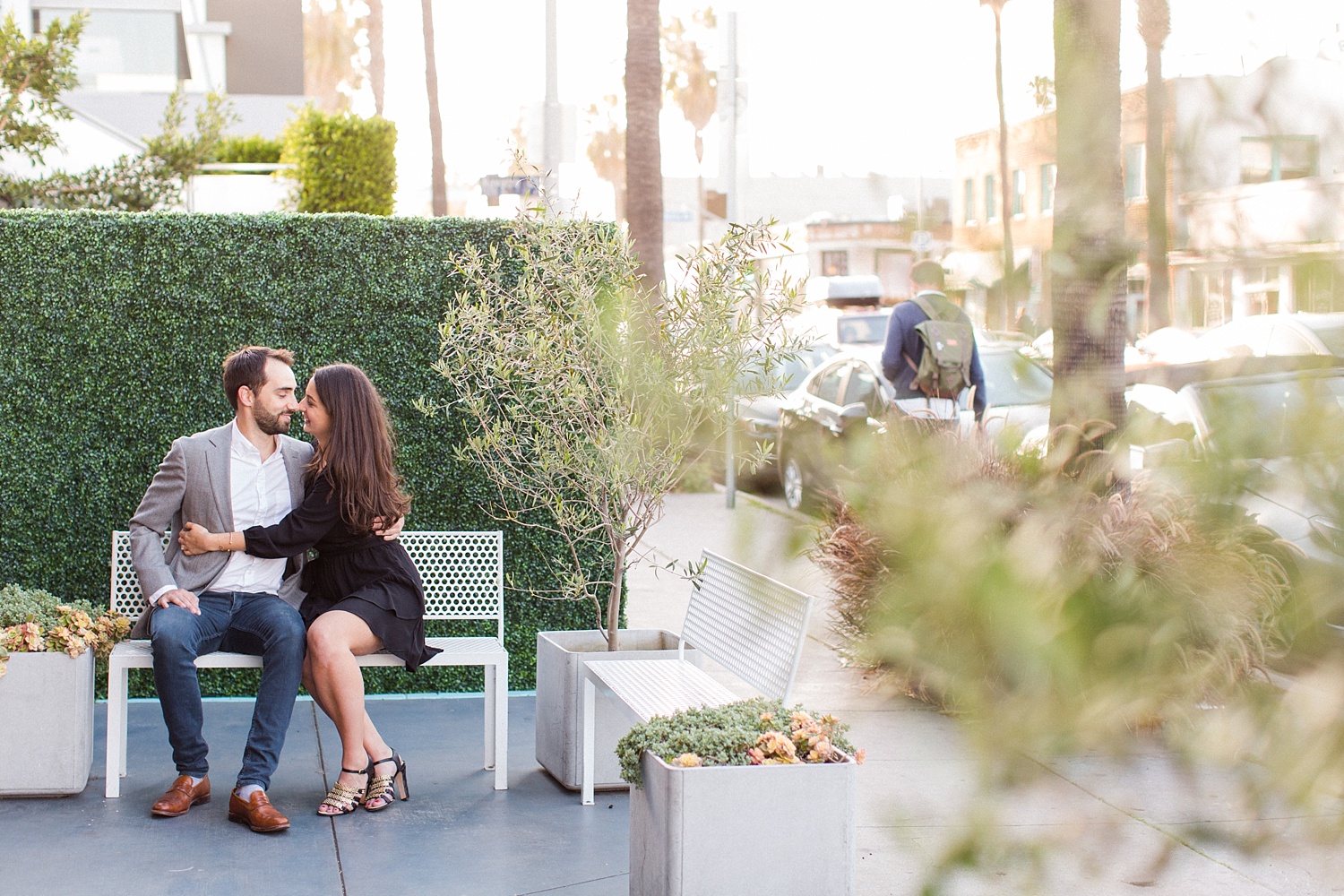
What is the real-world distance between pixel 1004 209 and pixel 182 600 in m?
4.69

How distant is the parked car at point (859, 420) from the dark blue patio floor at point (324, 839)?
3292 mm

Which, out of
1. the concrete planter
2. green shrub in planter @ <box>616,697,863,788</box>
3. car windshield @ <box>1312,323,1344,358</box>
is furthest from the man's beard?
car windshield @ <box>1312,323,1344,358</box>

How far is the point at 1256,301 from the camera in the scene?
56cm

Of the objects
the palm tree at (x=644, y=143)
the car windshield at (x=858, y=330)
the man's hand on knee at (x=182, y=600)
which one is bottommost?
the man's hand on knee at (x=182, y=600)

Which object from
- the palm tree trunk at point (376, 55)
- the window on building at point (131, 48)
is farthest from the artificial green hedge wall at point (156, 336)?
the palm tree trunk at point (376, 55)

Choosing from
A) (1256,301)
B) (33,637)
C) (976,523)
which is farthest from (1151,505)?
(33,637)

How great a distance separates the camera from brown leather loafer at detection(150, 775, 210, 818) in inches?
181

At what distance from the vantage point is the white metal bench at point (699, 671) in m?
4.26

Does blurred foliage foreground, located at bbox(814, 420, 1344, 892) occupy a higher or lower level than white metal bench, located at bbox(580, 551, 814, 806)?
higher

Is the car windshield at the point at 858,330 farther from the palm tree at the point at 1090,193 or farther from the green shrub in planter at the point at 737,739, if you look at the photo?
the palm tree at the point at 1090,193

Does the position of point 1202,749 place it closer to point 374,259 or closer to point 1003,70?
point 1003,70

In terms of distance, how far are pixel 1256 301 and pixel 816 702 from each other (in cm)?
567

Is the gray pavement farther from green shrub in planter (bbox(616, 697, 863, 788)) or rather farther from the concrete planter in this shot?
green shrub in planter (bbox(616, 697, 863, 788))

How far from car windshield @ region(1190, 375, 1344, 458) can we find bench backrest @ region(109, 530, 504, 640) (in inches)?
209
